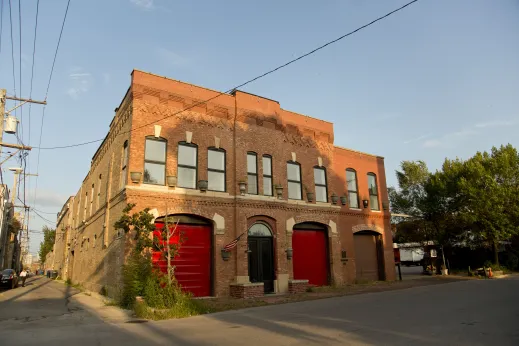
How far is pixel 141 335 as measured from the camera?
882 centimetres

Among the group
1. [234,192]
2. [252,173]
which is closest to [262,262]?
[234,192]

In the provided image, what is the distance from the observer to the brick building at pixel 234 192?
16266 millimetres

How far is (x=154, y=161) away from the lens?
16.2 m

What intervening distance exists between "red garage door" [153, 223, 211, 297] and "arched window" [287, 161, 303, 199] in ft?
18.5

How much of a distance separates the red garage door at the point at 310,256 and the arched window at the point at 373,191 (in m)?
5.03

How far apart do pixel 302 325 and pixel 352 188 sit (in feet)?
51.1

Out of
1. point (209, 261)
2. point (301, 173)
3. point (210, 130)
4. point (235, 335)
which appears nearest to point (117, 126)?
point (210, 130)

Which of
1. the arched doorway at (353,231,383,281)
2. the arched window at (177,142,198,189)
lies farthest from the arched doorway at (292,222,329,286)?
the arched window at (177,142,198,189)

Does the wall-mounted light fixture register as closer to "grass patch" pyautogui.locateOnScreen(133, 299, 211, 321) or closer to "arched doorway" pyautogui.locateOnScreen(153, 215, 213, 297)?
"arched doorway" pyautogui.locateOnScreen(153, 215, 213, 297)

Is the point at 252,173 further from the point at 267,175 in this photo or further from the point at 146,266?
the point at 146,266

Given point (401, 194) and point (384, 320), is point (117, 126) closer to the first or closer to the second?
point (384, 320)

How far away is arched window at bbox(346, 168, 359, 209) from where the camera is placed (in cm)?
2365

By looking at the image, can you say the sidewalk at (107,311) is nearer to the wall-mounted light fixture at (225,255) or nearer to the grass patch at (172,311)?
the grass patch at (172,311)

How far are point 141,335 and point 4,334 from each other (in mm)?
3533
